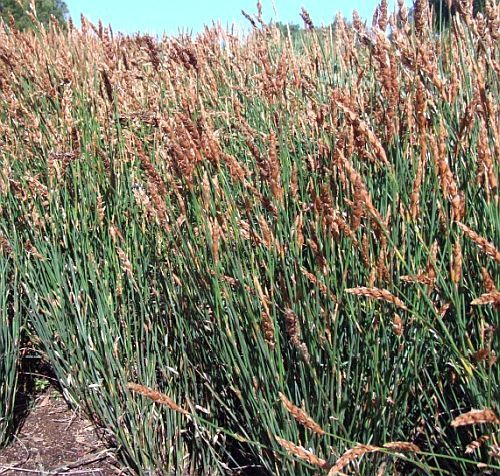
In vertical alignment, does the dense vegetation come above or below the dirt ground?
above

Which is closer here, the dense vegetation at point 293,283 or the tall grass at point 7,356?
the dense vegetation at point 293,283

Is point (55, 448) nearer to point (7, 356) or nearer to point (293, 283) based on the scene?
point (7, 356)

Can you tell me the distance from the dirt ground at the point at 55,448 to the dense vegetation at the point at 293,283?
0.08 metres

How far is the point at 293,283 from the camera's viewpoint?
6.62ft

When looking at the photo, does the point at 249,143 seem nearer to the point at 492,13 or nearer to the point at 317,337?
the point at 317,337

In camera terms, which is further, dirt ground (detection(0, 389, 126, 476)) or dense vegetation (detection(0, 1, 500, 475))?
dirt ground (detection(0, 389, 126, 476))

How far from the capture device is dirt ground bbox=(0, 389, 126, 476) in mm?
2555

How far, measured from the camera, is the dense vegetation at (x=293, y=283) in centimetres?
178

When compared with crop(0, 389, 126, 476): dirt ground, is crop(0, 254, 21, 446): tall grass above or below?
above

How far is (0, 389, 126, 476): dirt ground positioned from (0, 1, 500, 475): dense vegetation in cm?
8

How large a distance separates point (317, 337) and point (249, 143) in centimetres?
56

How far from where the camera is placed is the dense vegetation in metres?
1.78

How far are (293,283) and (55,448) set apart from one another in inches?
49.1

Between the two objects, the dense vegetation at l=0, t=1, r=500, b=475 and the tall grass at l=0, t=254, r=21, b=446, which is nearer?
the dense vegetation at l=0, t=1, r=500, b=475
